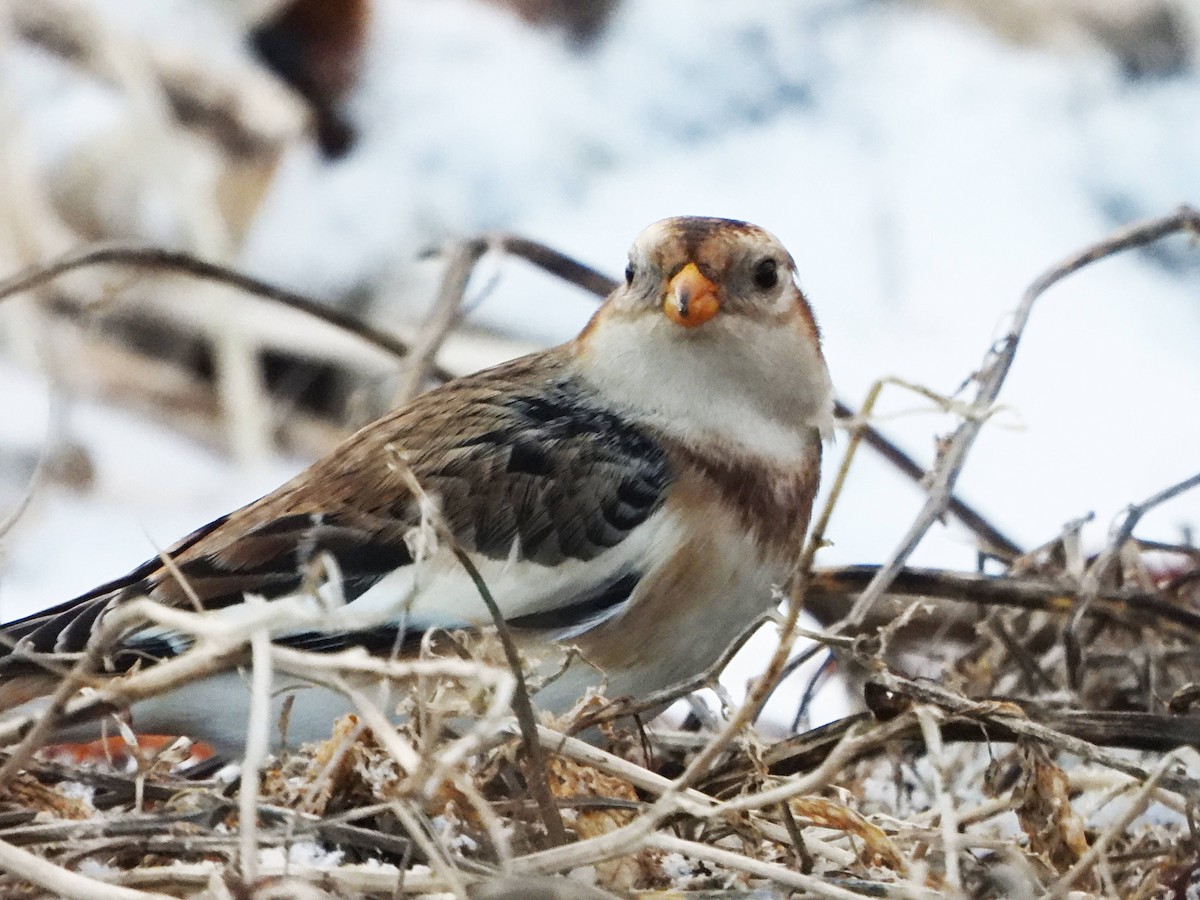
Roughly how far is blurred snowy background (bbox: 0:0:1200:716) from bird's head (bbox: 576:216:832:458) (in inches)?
40.8

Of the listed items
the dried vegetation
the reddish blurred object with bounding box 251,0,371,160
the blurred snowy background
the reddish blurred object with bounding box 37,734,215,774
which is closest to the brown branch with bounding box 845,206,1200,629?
the dried vegetation

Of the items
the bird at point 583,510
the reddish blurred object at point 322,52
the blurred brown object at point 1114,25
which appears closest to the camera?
the bird at point 583,510

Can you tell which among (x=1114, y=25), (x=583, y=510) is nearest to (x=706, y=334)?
(x=583, y=510)

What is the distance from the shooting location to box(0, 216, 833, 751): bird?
1.23m

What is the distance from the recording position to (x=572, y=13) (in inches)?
138

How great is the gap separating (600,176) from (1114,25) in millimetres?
1129

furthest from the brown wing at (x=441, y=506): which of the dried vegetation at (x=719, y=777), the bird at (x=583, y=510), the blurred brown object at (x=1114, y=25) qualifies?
the blurred brown object at (x=1114, y=25)

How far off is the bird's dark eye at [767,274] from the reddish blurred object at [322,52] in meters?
2.11

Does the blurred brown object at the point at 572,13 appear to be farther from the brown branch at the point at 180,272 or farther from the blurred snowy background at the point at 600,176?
the brown branch at the point at 180,272

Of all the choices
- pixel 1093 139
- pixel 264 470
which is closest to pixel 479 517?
pixel 264 470

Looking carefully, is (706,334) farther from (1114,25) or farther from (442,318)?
(1114,25)

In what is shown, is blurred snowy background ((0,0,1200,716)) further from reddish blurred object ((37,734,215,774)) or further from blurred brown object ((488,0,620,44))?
reddish blurred object ((37,734,215,774))

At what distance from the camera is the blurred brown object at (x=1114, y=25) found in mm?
3074

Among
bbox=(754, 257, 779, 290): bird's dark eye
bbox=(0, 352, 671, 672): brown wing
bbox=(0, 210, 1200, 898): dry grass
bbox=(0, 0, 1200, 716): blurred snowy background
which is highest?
bbox=(0, 0, 1200, 716): blurred snowy background
